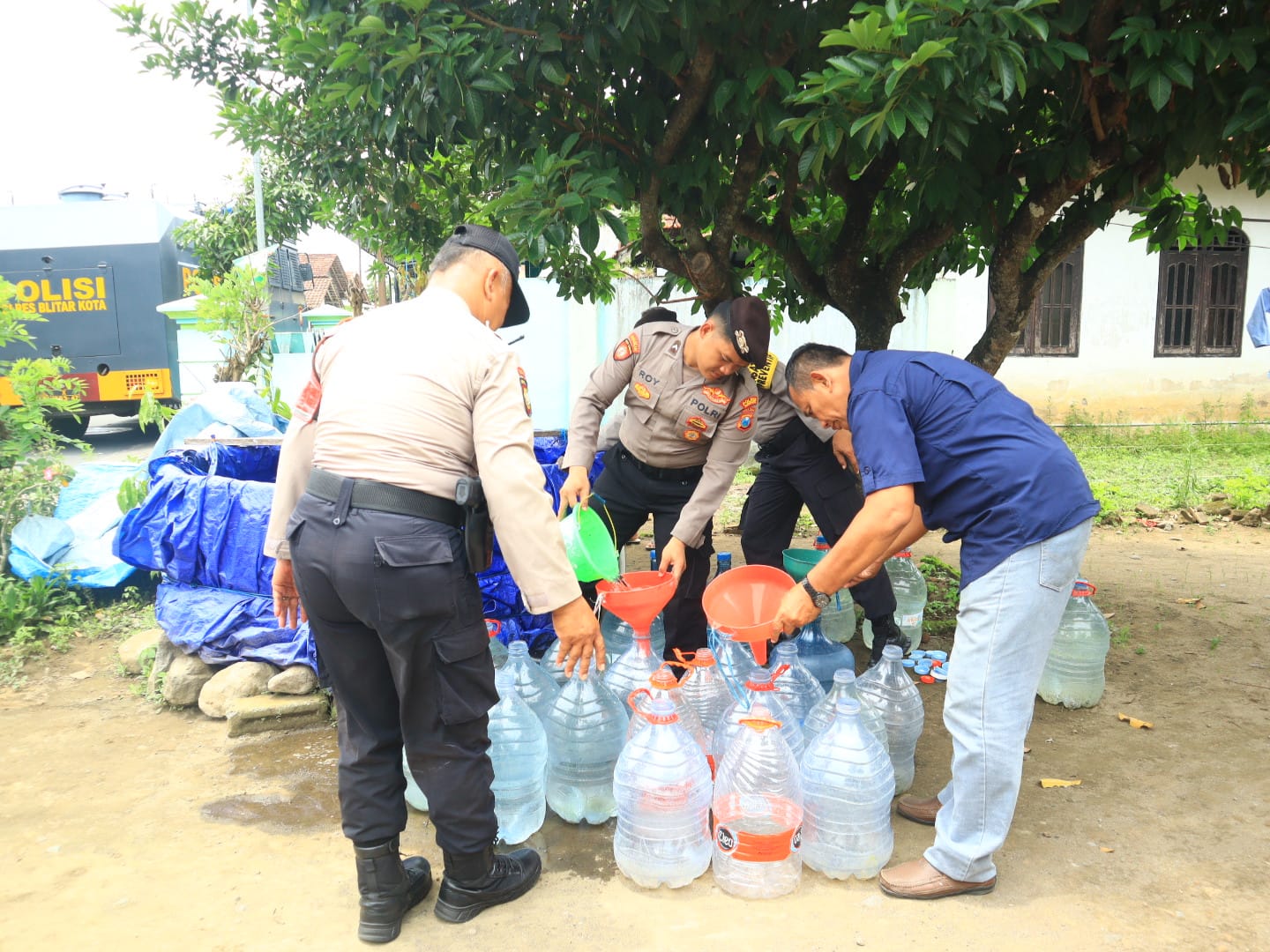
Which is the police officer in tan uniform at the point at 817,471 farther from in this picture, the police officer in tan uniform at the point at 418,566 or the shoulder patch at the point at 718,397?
the police officer in tan uniform at the point at 418,566

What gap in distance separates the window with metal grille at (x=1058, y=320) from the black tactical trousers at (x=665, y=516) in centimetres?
982

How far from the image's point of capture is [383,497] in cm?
225

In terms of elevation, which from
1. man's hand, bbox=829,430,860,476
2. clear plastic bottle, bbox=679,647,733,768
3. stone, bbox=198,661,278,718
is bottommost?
stone, bbox=198,661,278,718

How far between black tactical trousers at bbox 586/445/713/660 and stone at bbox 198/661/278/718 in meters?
1.53

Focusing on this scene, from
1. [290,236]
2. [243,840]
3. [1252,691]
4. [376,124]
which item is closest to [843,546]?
[243,840]

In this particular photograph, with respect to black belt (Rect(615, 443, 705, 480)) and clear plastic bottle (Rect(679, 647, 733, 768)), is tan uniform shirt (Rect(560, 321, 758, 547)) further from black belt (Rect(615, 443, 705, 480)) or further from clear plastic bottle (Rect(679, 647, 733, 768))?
clear plastic bottle (Rect(679, 647, 733, 768))

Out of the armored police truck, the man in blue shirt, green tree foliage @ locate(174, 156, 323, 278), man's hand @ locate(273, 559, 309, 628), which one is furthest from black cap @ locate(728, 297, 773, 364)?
the armored police truck

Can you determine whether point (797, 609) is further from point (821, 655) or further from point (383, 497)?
point (821, 655)

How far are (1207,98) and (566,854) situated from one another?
354 centimetres

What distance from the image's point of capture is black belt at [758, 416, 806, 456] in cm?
418

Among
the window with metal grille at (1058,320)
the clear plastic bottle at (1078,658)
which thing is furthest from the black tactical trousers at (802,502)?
the window with metal grille at (1058,320)

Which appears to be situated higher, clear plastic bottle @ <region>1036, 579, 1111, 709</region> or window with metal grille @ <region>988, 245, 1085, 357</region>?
window with metal grille @ <region>988, 245, 1085, 357</region>

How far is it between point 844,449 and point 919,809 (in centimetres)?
158

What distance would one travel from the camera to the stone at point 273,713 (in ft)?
12.3
